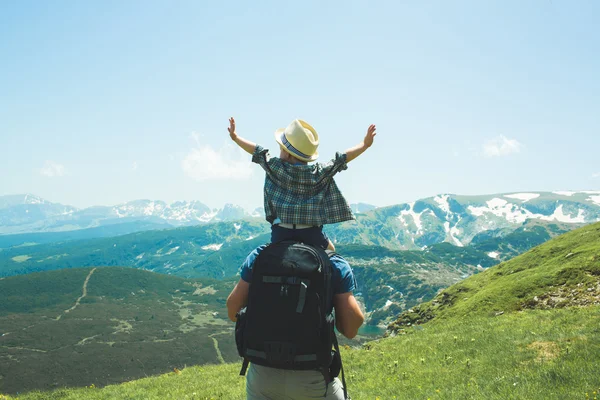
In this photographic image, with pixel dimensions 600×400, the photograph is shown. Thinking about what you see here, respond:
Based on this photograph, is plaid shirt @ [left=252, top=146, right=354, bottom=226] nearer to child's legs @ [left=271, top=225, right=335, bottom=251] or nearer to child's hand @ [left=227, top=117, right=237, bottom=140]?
child's legs @ [left=271, top=225, right=335, bottom=251]

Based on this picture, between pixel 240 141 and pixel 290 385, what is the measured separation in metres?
3.30

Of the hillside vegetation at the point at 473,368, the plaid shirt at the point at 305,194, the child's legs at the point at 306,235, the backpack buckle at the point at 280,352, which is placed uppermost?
the plaid shirt at the point at 305,194

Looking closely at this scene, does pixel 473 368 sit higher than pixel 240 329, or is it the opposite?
pixel 240 329

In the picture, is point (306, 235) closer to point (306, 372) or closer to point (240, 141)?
point (306, 372)

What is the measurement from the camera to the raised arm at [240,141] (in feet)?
17.4

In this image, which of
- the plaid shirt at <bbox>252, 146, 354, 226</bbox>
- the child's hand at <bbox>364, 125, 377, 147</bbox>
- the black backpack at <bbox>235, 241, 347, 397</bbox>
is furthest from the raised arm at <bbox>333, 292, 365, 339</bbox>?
the child's hand at <bbox>364, 125, 377, 147</bbox>

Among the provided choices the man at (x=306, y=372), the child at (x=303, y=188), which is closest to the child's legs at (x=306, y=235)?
the child at (x=303, y=188)

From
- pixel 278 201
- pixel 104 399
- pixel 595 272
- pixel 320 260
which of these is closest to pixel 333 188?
pixel 278 201

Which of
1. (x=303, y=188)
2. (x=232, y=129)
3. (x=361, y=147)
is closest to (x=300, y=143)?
(x=303, y=188)

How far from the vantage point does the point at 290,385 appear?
4012 mm

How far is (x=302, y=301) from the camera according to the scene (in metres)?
3.91

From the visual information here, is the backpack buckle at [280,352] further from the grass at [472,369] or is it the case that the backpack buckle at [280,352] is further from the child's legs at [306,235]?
the grass at [472,369]

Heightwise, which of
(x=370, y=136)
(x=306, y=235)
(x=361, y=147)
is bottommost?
(x=306, y=235)

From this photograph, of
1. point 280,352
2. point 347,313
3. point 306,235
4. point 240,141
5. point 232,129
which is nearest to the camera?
point 280,352
